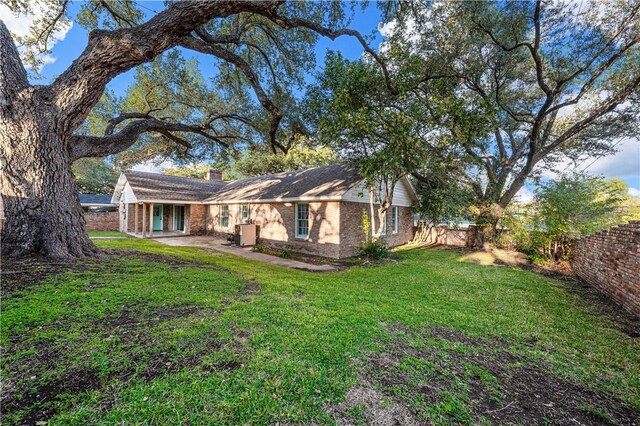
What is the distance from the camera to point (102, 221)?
18625 mm

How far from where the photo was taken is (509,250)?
1308cm

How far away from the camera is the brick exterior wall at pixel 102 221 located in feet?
59.7

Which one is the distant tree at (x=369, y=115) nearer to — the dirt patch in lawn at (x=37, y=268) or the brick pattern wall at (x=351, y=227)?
the brick pattern wall at (x=351, y=227)

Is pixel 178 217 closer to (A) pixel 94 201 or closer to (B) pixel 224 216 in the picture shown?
(B) pixel 224 216

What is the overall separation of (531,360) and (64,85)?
9.89 meters

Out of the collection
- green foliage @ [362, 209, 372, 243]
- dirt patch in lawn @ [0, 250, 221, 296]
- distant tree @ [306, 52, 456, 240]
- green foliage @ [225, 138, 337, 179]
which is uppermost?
green foliage @ [225, 138, 337, 179]

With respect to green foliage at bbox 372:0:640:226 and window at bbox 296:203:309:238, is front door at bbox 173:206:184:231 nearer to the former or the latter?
window at bbox 296:203:309:238

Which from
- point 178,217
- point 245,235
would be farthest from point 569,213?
point 178,217

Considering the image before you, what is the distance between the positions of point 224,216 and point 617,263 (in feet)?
55.5

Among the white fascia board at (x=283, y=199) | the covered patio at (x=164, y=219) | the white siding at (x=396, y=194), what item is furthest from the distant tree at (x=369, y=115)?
the covered patio at (x=164, y=219)

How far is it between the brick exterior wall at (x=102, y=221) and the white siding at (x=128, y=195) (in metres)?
3.36

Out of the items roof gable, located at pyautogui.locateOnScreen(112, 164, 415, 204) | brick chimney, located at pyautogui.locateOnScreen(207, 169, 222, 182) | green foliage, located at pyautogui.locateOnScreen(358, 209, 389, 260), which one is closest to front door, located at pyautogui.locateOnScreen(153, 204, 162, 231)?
roof gable, located at pyautogui.locateOnScreen(112, 164, 415, 204)

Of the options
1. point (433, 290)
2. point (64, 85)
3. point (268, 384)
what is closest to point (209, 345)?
point (268, 384)

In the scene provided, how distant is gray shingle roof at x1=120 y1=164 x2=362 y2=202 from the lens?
11891 millimetres
